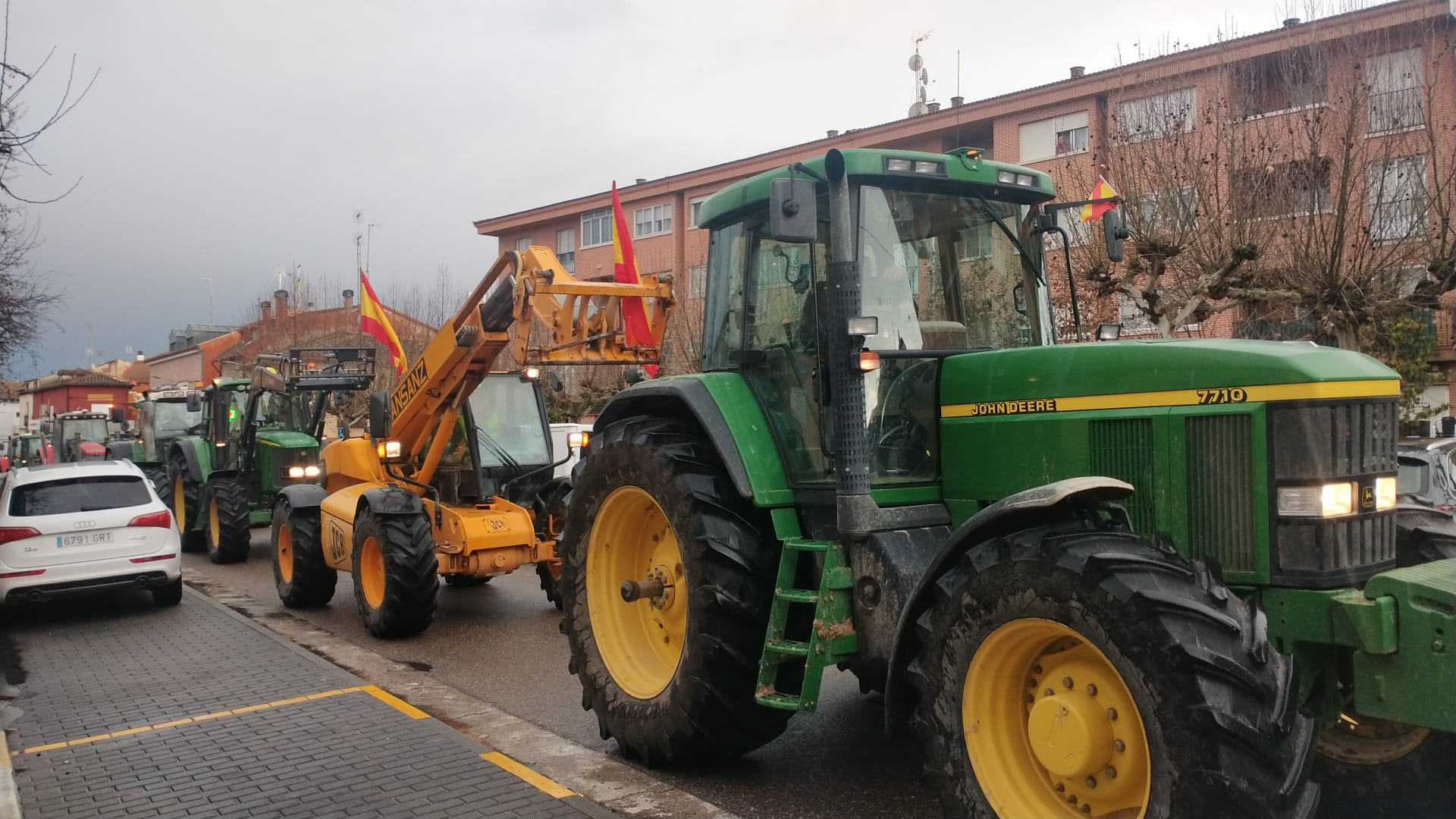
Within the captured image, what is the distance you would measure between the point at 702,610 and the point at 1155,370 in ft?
7.14

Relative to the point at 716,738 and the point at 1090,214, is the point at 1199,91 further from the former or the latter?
the point at 716,738

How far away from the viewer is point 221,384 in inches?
591

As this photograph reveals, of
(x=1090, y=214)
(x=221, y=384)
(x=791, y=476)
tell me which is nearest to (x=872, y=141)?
(x=221, y=384)

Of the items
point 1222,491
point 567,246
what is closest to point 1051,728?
point 1222,491

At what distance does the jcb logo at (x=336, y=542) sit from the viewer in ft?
31.6

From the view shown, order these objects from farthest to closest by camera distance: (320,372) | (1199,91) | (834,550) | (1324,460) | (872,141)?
(872,141)
(1199,91)
(320,372)
(834,550)
(1324,460)

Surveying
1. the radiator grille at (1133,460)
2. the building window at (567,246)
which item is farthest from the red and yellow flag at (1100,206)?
the building window at (567,246)

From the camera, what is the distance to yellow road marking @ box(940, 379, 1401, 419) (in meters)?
3.57

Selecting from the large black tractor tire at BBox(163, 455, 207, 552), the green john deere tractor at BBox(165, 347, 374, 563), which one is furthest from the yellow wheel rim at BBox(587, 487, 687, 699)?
the large black tractor tire at BBox(163, 455, 207, 552)

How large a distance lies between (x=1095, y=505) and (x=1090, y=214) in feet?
9.62

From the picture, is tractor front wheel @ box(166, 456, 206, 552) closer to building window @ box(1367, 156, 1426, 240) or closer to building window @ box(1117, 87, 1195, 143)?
building window @ box(1117, 87, 1195, 143)

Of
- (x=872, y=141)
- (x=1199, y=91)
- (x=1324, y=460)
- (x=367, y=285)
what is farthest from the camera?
(x=872, y=141)

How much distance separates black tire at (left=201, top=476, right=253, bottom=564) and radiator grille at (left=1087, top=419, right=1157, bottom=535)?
482 inches

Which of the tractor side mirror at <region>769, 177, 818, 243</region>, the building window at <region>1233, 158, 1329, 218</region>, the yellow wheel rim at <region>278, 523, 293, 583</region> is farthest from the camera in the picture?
the building window at <region>1233, 158, 1329, 218</region>
